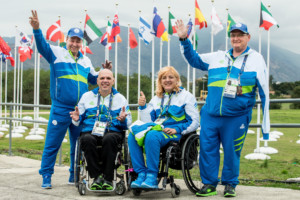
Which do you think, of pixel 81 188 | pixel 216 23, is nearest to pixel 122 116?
pixel 81 188

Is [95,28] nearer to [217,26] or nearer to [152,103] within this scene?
[217,26]

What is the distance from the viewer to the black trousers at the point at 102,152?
4836 mm

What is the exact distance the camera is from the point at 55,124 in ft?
18.0

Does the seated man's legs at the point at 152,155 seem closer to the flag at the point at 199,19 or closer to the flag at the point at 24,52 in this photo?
the flag at the point at 199,19

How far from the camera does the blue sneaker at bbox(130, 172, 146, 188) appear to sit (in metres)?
4.59

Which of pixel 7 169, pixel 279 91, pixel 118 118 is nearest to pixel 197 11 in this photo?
pixel 7 169

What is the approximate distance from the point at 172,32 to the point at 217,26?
1654 mm

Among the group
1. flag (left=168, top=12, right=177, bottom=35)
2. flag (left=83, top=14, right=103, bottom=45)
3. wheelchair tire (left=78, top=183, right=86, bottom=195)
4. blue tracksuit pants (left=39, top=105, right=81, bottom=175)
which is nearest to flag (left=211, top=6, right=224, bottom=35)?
flag (left=168, top=12, right=177, bottom=35)

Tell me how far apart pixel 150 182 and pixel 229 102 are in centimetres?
111

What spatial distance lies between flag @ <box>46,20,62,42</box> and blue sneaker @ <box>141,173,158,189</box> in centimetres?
1456

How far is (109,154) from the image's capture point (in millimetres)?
4852

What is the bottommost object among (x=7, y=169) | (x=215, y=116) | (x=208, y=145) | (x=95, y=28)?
(x=7, y=169)

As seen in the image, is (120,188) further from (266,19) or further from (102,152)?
(266,19)

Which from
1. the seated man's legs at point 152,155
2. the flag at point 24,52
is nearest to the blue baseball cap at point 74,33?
the seated man's legs at point 152,155
